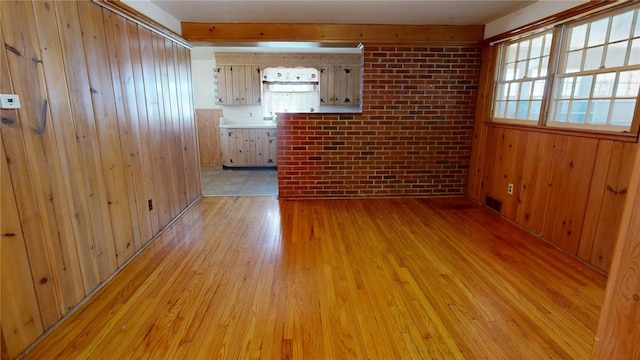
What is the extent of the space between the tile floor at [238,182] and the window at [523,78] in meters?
3.09

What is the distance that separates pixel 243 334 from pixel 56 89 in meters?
1.72

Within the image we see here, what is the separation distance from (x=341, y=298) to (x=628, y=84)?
247 centimetres

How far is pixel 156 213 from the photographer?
118 inches

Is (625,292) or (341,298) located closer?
(625,292)

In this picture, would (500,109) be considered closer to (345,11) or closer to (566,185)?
(566,185)

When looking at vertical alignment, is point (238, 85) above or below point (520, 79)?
above

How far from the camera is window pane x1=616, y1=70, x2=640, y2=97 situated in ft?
6.97

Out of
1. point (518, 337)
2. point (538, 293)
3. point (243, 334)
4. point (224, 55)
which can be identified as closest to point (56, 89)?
point (243, 334)

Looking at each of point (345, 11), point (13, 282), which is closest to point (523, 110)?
point (345, 11)

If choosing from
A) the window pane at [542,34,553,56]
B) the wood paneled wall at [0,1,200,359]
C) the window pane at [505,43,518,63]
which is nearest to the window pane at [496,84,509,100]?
the window pane at [505,43,518,63]

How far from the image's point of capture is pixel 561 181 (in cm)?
270

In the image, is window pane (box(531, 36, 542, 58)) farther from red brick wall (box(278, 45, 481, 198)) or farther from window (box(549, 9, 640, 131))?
red brick wall (box(278, 45, 481, 198))

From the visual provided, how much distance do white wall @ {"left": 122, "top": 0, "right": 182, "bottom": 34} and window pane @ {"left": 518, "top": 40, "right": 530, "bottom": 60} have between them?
12.0 feet

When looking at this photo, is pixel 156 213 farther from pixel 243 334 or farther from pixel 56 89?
pixel 243 334
